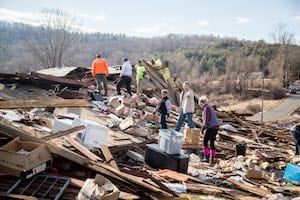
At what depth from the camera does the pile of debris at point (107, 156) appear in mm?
5672

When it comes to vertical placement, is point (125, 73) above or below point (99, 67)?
below

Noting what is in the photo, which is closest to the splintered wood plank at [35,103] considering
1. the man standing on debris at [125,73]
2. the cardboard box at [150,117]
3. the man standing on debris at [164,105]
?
the man standing on debris at [164,105]

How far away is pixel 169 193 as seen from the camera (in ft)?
20.0

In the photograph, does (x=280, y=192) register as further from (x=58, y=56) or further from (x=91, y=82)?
(x=58, y=56)

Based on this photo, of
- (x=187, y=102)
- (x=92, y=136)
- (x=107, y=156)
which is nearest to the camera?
(x=107, y=156)

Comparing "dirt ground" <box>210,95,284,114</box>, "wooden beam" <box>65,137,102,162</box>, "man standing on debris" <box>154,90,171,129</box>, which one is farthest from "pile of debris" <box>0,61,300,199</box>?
"dirt ground" <box>210,95,284,114</box>

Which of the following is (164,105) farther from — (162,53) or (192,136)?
(162,53)

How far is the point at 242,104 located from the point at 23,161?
2307 inches

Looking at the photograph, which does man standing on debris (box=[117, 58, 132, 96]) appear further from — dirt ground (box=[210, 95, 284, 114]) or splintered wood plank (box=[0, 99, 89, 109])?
dirt ground (box=[210, 95, 284, 114])

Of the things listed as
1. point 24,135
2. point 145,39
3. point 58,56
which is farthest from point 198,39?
point 24,135

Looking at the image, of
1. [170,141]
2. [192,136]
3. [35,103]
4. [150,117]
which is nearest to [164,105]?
[192,136]

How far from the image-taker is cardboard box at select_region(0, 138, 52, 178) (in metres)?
5.59

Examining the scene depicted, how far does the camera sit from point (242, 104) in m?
61.9

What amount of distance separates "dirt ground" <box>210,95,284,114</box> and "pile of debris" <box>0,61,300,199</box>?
4129cm
